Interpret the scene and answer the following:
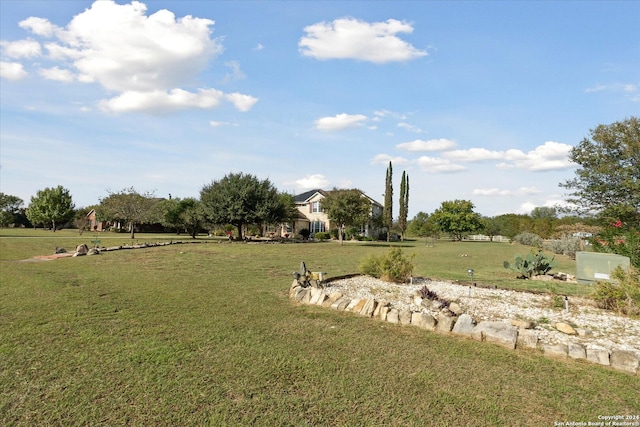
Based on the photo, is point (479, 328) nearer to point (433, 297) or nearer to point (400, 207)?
point (433, 297)

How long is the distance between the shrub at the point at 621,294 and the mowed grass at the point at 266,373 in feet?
10.1

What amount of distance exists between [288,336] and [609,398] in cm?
395

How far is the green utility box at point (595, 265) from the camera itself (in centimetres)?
1044

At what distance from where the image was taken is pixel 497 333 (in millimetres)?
5543

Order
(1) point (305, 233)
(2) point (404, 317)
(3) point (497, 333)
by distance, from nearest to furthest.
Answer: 1. (3) point (497, 333)
2. (2) point (404, 317)
3. (1) point (305, 233)

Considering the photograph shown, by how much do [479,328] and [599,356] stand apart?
4.89ft

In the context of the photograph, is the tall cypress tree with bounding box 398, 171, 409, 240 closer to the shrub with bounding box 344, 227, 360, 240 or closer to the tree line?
the tree line

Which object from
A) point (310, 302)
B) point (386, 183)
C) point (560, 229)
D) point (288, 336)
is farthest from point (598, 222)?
point (386, 183)

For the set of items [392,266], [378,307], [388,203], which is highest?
[388,203]

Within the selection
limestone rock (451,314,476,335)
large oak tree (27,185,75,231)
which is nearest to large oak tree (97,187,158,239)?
large oak tree (27,185,75,231)

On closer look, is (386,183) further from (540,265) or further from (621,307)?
(621,307)

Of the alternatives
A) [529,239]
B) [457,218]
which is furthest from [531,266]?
[457,218]

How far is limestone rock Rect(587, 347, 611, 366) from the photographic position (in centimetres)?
472

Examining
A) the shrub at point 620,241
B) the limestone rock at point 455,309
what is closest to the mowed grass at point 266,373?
the limestone rock at point 455,309
